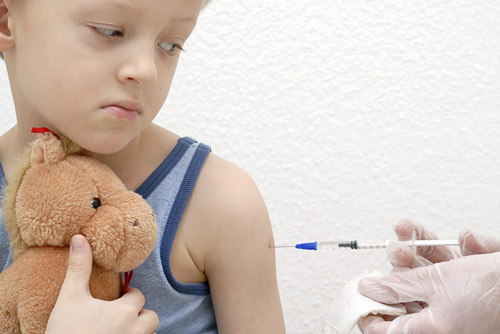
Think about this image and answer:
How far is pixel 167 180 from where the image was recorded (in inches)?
33.5

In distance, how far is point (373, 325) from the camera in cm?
74

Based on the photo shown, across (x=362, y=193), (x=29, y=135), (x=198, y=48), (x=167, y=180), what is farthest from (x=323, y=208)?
(x=29, y=135)

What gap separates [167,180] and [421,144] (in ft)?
2.64

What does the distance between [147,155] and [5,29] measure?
268 millimetres

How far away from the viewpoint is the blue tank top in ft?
2.68

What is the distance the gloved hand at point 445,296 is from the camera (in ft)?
2.38

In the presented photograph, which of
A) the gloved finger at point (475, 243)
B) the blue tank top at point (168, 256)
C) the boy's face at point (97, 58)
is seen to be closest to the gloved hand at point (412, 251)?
the gloved finger at point (475, 243)

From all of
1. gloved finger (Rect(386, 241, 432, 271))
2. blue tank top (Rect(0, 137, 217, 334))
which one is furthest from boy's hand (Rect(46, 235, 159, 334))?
gloved finger (Rect(386, 241, 432, 271))

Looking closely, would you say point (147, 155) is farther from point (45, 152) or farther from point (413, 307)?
point (413, 307)

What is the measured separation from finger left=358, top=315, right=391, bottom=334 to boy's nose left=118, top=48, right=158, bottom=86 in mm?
428

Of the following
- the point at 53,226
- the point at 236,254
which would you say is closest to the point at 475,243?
the point at 236,254

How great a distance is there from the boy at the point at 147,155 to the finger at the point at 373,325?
183 mm

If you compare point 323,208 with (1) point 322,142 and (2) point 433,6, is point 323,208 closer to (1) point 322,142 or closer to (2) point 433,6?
(1) point 322,142

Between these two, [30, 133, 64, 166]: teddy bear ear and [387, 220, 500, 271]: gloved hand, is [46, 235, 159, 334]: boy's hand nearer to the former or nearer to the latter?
[30, 133, 64, 166]: teddy bear ear
